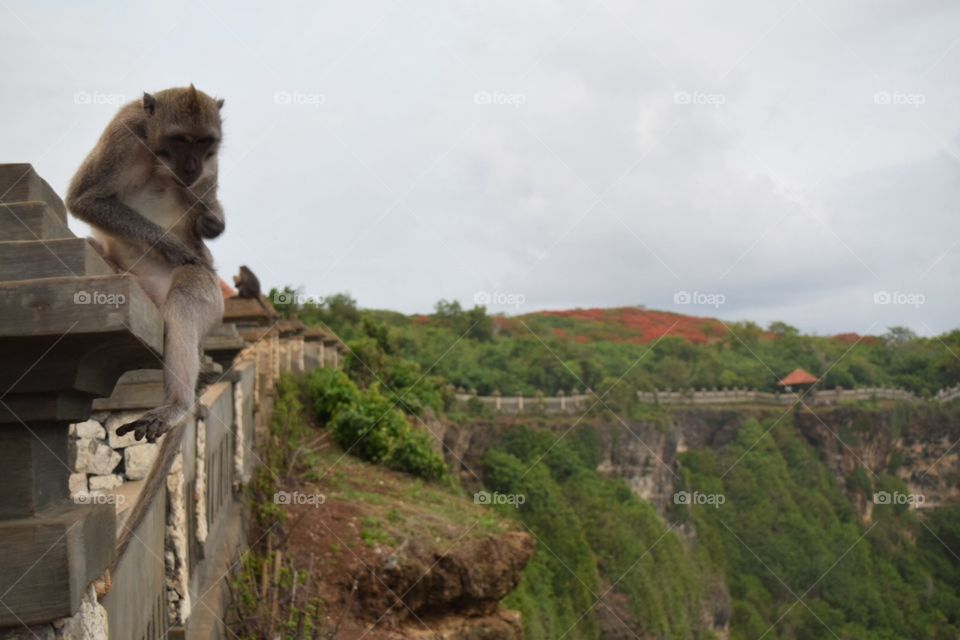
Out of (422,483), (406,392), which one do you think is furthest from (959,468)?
(422,483)

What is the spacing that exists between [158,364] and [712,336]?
61.6 meters

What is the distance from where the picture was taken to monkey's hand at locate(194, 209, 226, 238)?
339cm

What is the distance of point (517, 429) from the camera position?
34.9 metres

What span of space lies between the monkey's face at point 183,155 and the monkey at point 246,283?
6132mm

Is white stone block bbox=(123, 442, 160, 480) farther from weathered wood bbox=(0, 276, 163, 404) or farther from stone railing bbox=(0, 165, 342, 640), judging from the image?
weathered wood bbox=(0, 276, 163, 404)

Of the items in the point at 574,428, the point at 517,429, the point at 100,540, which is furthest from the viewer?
the point at 574,428

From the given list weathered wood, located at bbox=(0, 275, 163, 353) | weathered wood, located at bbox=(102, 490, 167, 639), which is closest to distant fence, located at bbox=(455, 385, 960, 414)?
weathered wood, located at bbox=(102, 490, 167, 639)

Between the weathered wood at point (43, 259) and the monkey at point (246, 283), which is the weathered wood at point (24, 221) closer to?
the weathered wood at point (43, 259)

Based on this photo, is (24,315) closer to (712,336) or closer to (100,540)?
(100,540)

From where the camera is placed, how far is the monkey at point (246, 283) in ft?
30.9

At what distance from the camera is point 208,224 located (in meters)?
3.39

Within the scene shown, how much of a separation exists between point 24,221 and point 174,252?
1014 mm

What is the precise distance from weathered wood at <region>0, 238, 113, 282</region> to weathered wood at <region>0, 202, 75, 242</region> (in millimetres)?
136

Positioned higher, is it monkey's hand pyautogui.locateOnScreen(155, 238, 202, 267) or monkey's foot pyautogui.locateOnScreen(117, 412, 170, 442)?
monkey's hand pyautogui.locateOnScreen(155, 238, 202, 267)
